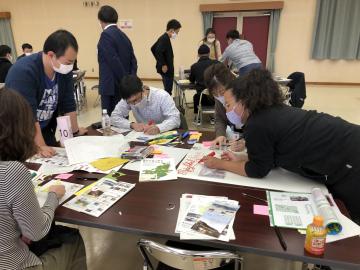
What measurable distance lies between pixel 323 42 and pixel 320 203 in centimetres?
→ 715

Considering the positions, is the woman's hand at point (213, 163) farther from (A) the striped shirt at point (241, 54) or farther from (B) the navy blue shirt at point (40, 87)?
(A) the striped shirt at point (241, 54)

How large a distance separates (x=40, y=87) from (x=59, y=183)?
0.75m

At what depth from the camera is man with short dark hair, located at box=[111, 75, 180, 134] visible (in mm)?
2230

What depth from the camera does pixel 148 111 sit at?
247 centimetres

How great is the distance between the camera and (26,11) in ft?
28.9

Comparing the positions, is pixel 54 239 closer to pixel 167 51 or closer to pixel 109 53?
pixel 109 53

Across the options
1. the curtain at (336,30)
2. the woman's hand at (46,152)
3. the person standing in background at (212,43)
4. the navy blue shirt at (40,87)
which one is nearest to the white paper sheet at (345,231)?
the woman's hand at (46,152)

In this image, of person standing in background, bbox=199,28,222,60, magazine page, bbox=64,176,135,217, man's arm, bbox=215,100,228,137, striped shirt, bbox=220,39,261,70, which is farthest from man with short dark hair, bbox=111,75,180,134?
person standing in background, bbox=199,28,222,60

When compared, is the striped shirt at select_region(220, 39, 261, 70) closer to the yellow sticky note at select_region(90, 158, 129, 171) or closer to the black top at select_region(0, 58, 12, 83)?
the yellow sticky note at select_region(90, 158, 129, 171)

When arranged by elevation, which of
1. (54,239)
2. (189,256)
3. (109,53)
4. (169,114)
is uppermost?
(109,53)

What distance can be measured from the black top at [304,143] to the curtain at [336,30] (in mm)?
6737

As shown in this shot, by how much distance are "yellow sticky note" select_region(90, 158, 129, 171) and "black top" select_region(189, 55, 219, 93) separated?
2900mm

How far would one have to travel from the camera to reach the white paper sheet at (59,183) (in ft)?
4.46

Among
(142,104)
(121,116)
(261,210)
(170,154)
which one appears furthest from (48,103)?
(261,210)
